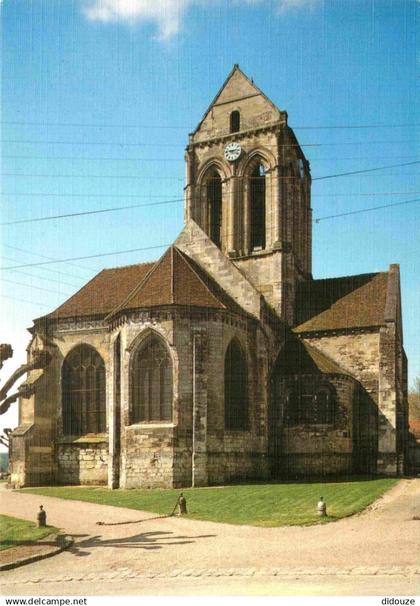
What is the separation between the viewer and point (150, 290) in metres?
31.9

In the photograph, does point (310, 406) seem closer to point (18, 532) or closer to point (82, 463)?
point (82, 463)

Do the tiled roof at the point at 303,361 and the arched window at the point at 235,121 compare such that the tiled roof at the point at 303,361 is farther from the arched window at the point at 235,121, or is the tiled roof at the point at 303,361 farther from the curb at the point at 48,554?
the curb at the point at 48,554

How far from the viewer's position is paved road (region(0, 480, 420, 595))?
11.8 metres

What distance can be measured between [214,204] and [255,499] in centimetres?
2413

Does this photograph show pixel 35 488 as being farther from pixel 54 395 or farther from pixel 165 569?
pixel 165 569

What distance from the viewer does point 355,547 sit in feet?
48.8

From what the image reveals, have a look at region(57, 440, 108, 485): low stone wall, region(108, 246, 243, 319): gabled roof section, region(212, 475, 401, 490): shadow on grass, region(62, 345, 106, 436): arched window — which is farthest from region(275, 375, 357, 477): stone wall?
region(62, 345, 106, 436): arched window

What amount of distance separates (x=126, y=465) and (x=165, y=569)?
661 inches

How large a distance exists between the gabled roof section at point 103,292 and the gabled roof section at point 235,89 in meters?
10.8

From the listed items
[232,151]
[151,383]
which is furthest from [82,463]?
[232,151]

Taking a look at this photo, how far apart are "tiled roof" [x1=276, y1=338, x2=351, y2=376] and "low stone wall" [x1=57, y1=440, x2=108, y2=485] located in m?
9.81

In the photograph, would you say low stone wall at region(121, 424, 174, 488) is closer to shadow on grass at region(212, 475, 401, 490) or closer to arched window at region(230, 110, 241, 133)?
shadow on grass at region(212, 475, 401, 490)

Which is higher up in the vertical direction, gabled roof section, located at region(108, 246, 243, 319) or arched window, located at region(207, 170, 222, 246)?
arched window, located at region(207, 170, 222, 246)

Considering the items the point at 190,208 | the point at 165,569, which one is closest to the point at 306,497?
the point at 165,569
